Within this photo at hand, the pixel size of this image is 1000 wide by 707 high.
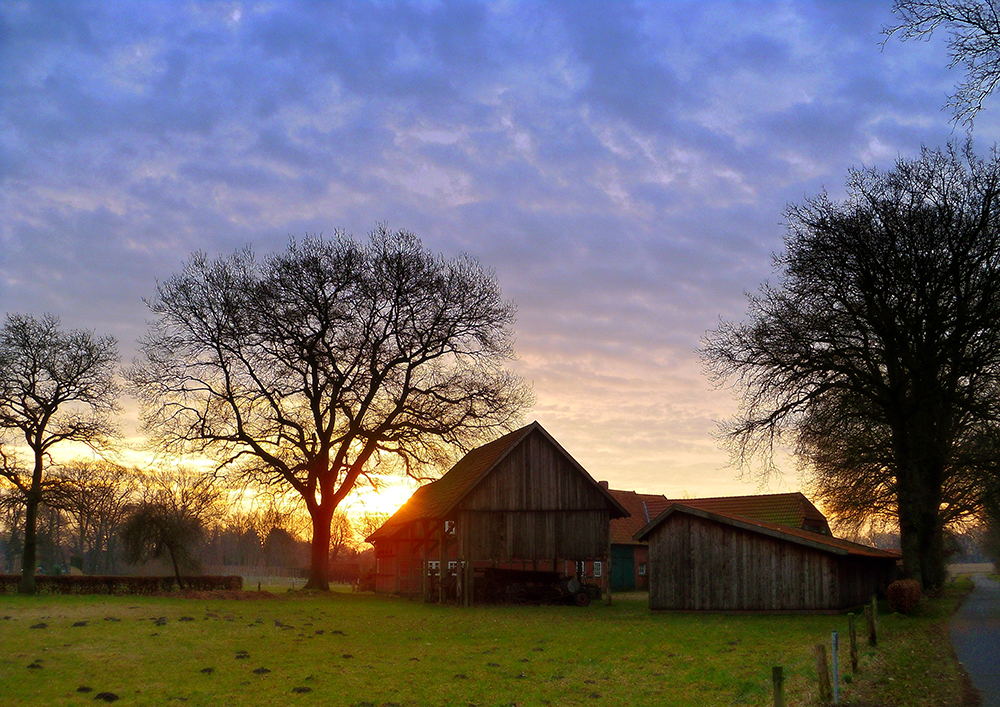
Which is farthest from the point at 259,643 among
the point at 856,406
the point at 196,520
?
the point at 196,520

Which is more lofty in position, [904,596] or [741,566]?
[741,566]

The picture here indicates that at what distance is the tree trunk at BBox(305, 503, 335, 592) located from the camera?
3991cm

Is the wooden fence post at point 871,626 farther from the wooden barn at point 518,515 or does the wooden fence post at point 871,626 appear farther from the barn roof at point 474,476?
the wooden barn at point 518,515

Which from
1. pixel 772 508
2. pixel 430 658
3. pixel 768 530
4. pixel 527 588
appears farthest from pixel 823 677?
pixel 772 508

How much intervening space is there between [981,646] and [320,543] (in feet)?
95.9

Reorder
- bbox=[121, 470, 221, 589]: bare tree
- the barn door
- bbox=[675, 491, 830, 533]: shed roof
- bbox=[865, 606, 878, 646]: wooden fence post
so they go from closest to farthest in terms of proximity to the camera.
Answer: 1. bbox=[865, 606, 878, 646]: wooden fence post
2. bbox=[121, 470, 221, 589]: bare tree
3. bbox=[675, 491, 830, 533]: shed roof
4. the barn door

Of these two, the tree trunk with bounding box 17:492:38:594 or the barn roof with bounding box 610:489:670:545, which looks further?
the barn roof with bounding box 610:489:670:545

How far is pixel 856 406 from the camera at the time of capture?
2973 centimetres

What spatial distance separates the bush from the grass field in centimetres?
74

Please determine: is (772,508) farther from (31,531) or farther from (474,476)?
(31,531)

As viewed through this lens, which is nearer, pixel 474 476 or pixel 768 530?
pixel 768 530

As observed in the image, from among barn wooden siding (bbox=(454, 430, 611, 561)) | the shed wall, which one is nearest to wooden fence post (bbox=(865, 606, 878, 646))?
the shed wall

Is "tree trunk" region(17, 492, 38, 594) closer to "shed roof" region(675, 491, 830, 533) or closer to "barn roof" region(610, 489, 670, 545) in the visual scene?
"barn roof" region(610, 489, 670, 545)

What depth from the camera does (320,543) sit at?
40.3m
